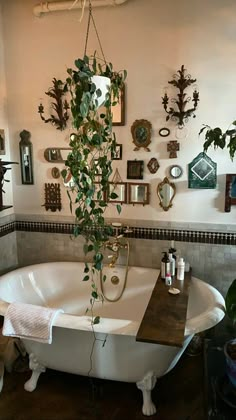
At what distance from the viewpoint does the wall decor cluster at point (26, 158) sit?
276 centimetres

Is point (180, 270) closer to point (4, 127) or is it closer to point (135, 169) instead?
point (135, 169)

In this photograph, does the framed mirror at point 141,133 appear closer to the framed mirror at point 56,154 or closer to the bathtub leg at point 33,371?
the framed mirror at point 56,154

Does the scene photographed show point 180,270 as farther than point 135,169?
No

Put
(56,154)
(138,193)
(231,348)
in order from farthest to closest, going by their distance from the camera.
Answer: (56,154) → (138,193) → (231,348)

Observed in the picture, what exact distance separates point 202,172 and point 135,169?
52 centimetres

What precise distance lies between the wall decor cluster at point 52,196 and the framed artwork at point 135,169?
25.3 inches

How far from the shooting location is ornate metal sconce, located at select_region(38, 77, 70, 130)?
2588 millimetres

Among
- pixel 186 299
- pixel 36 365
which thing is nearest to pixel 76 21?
pixel 186 299

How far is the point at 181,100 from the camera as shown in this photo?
237 centimetres

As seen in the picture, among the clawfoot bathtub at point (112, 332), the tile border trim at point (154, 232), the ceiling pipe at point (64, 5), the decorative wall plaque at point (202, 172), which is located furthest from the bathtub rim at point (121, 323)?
the ceiling pipe at point (64, 5)

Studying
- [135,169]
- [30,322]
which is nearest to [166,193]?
[135,169]

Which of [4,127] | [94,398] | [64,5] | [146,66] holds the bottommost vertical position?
[94,398]

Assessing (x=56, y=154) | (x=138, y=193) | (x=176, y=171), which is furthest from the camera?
(x=56, y=154)

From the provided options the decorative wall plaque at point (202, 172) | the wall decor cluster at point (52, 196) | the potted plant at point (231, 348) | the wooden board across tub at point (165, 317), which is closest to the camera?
A: the potted plant at point (231, 348)
